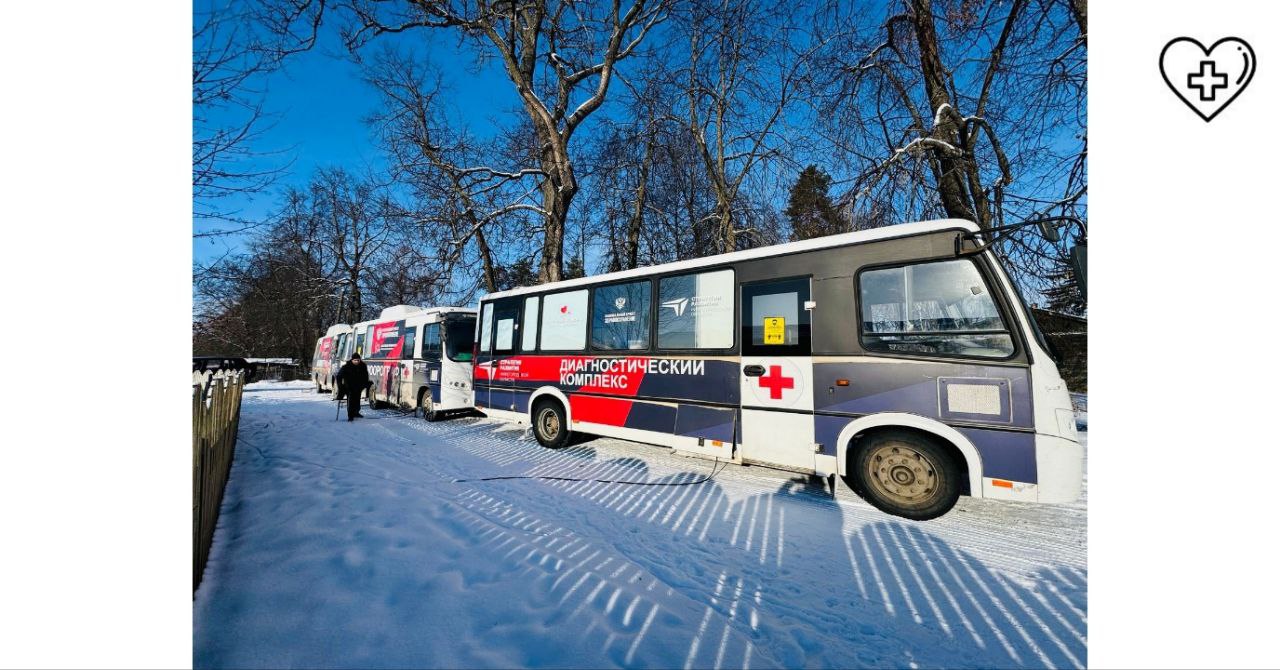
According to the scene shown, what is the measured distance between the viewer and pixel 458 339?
9.88m

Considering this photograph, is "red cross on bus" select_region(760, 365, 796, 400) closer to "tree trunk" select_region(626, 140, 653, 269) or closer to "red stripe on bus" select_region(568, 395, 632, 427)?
"red stripe on bus" select_region(568, 395, 632, 427)

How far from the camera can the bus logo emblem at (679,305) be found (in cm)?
564

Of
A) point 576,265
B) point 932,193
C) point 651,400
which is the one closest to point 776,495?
point 651,400

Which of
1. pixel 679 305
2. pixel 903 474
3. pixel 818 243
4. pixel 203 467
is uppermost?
pixel 818 243

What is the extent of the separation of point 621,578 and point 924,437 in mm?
2994

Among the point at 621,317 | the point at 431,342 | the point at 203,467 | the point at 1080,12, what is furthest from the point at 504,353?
the point at 1080,12

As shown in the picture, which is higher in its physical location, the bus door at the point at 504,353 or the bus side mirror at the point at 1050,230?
the bus side mirror at the point at 1050,230

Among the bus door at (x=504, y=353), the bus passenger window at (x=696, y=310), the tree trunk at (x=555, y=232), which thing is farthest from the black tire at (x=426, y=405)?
the bus passenger window at (x=696, y=310)

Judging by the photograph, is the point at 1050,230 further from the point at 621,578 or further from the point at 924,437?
the point at 621,578

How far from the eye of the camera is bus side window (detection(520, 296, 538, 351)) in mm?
7625

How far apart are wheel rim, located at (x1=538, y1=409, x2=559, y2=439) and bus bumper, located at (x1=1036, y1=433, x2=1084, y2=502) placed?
5.81 m

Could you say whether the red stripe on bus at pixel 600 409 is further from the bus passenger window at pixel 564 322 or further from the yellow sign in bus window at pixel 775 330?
the yellow sign in bus window at pixel 775 330

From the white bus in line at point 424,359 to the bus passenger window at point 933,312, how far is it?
26.8 ft

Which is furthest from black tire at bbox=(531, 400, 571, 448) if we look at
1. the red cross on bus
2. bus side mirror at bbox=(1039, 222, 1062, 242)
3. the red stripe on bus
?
bus side mirror at bbox=(1039, 222, 1062, 242)
